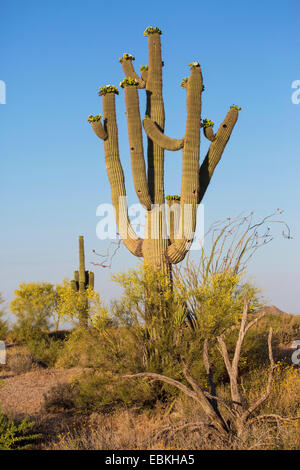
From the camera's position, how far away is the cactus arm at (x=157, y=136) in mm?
12812

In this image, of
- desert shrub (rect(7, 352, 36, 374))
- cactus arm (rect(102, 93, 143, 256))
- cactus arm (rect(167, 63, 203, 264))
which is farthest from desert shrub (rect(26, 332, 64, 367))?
cactus arm (rect(167, 63, 203, 264))

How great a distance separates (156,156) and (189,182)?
141cm

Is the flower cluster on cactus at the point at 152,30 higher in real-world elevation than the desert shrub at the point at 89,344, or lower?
higher

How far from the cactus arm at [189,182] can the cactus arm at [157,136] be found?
1.48ft

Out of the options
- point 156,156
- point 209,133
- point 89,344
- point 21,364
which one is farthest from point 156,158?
point 21,364

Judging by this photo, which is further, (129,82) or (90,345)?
(129,82)

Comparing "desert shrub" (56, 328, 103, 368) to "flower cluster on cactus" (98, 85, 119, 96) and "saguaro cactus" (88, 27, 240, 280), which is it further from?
"flower cluster on cactus" (98, 85, 119, 96)

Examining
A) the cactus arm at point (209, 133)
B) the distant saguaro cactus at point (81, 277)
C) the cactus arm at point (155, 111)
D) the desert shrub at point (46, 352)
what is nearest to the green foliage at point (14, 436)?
the cactus arm at point (155, 111)

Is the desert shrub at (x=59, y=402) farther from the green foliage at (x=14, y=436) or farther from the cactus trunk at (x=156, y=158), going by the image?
the cactus trunk at (x=156, y=158)

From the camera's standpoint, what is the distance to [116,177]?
1315 centimetres

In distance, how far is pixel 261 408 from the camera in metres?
8.38

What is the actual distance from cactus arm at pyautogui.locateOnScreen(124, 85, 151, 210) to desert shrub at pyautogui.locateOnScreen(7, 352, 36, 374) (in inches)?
→ 295

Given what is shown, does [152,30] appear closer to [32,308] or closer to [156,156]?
[156,156]
